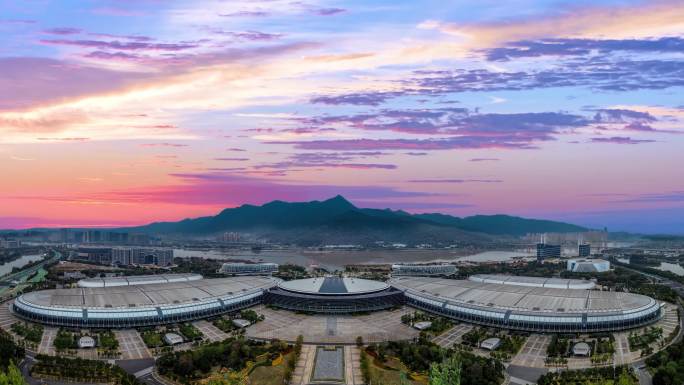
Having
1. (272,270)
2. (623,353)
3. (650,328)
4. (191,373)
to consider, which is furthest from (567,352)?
(272,270)

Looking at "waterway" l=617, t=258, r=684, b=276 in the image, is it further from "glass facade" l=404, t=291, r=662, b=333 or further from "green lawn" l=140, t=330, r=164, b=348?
"green lawn" l=140, t=330, r=164, b=348

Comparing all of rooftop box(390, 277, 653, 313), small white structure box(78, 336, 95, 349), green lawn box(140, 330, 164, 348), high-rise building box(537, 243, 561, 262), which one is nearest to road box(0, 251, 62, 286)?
green lawn box(140, 330, 164, 348)

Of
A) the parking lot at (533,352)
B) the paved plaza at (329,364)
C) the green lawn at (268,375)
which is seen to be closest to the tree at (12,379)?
the green lawn at (268,375)

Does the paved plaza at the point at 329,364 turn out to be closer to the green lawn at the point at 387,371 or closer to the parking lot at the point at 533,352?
the green lawn at the point at 387,371

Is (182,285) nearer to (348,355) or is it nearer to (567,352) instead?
(348,355)

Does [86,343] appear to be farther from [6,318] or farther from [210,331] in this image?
[6,318]
